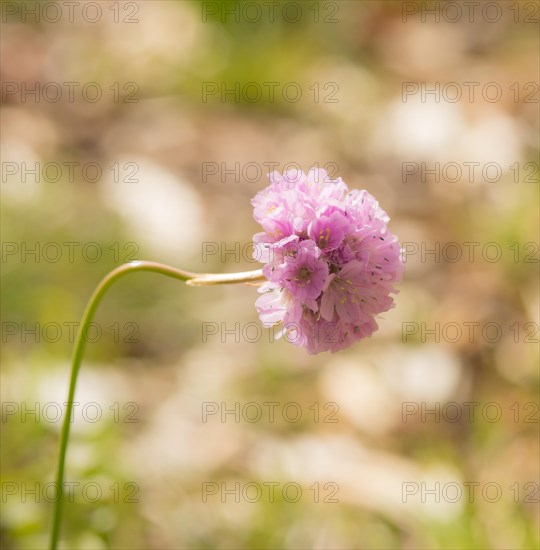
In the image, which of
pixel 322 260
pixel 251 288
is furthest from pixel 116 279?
pixel 251 288

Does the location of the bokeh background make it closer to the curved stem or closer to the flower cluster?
the curved stem

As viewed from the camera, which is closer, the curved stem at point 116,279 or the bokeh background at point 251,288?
the curved stem at point 116,279

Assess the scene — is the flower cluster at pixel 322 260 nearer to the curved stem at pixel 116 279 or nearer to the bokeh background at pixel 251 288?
the curved stem at pixel 116 279

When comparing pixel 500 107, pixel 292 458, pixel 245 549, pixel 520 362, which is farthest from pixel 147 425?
pixel 500 107

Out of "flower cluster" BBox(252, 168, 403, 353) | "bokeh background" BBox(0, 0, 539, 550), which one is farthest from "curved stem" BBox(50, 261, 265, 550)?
"bokeh background" BBox(0, 0, 539, 550)

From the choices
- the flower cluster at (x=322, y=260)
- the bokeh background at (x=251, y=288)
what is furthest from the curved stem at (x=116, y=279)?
the bokeh background at (x=251, y=288)

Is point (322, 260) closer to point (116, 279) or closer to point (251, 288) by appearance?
point (116, 279)
